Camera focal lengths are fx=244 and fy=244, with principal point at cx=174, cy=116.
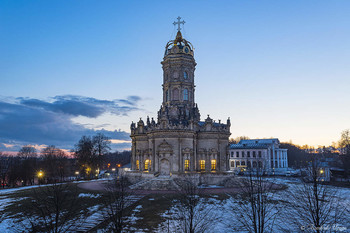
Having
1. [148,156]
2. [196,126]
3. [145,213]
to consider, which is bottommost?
[145,213]

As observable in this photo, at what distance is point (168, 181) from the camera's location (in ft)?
133

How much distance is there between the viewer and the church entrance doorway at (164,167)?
4450cm

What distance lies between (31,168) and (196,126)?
4753cm

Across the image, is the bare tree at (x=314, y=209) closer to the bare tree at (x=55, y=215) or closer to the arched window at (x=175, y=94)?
the bare tree at (x=55, y=215)

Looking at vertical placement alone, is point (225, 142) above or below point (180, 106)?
below

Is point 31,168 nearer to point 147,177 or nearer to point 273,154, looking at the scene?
point 147,177

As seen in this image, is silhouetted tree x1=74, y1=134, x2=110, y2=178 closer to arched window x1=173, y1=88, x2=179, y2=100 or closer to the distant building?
arched window x1=173, y1=88, x2=179, y2=100

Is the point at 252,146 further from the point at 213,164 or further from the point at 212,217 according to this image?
the point at 212,217

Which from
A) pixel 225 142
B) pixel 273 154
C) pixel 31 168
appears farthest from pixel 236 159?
pixel 31 168

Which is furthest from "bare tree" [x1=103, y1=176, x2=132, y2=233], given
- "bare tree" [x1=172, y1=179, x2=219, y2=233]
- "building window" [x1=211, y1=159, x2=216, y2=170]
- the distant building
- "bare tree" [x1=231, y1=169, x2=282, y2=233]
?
the distant building

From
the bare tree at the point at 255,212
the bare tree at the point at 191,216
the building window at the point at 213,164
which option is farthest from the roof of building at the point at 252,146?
the bare tree at the point at 191,216

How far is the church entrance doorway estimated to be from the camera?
44.5 m

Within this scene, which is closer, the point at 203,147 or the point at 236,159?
the point at 203,147

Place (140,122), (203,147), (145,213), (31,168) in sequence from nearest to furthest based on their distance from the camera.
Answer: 1. (145,213)
2. (203,147)
3. (140,122)
4. (31,168)
